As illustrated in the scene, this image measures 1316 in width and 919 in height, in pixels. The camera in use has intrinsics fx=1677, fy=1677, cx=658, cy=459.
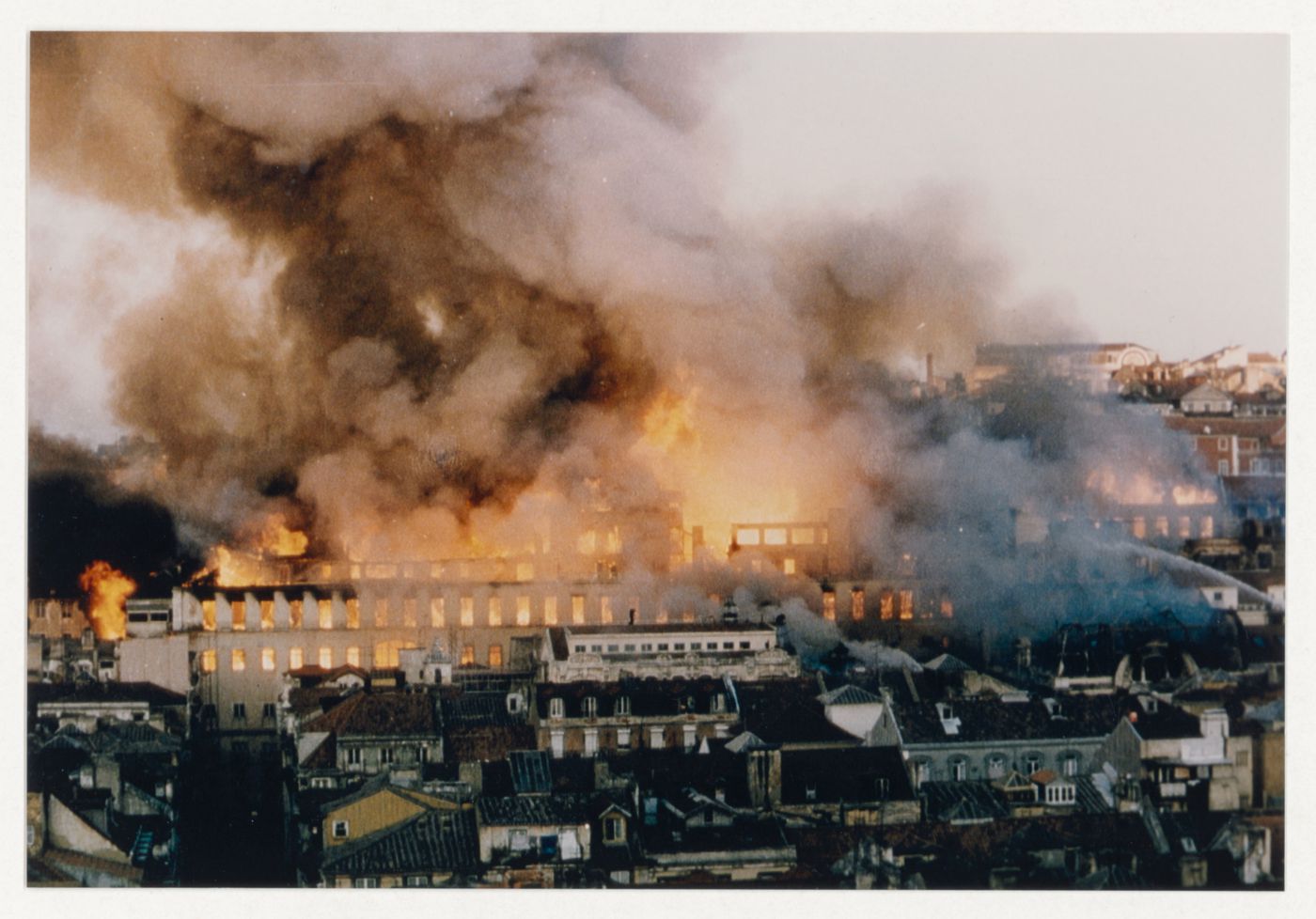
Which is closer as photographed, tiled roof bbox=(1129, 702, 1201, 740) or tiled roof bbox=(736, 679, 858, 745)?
tiled roof bbox=(1129, 702, 1201, 740)

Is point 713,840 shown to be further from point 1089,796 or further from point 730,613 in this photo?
point 1089,796

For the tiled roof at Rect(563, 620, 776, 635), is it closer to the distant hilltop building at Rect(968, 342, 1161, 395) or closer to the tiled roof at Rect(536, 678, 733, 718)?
the tiled roof at Rect(536, 678, 733, 718)

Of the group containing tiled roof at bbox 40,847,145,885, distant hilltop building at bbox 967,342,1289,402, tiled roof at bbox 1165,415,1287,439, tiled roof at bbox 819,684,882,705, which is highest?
distant hilltop building at bbox 967,342,1289,402

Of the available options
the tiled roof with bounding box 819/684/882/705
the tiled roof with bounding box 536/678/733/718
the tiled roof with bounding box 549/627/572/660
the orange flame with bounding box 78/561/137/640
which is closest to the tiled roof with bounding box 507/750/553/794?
the tiled roof with bounding box 536/678/733/718

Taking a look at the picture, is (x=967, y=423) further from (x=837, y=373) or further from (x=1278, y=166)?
(x=1278, y=166)

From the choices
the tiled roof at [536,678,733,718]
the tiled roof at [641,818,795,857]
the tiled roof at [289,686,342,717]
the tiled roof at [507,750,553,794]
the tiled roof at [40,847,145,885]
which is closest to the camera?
the tiled roof at [641,818,795,857]

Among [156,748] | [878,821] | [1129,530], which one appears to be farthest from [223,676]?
[1129,530]

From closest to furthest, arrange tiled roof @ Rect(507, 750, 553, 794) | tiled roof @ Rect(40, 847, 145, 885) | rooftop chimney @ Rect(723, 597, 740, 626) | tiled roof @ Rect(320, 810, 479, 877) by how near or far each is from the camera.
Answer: tiled roof @ Rect(320, 810, 479, 877) < tiled roof @ Rect(40, 847, 145, 885) < tiled roof @ Rect(507, 750, 553, 794) < rooftop chimney @ Rect(723, 597, 740, 626)
